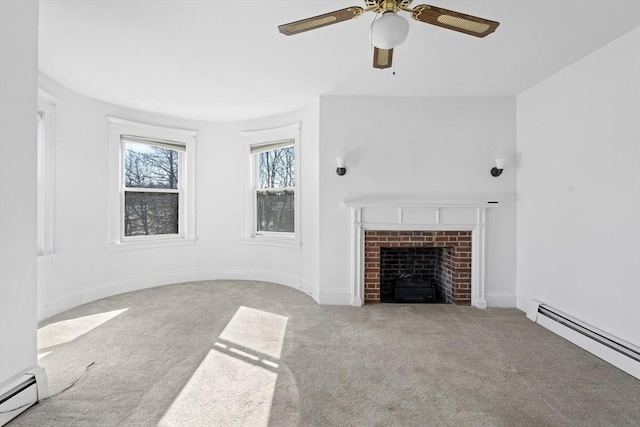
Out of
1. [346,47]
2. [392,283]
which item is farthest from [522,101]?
[392,283]

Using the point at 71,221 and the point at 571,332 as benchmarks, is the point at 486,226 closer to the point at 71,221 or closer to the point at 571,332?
the point at 571,332

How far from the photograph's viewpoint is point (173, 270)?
4789 mm

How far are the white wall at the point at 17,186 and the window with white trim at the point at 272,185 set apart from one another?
9.47 ft

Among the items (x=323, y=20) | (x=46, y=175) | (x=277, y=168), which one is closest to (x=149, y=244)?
(x=46, y=175)

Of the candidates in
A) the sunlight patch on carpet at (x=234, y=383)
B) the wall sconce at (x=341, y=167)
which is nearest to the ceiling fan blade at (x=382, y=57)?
the wall sconce at (x=341, y=167)

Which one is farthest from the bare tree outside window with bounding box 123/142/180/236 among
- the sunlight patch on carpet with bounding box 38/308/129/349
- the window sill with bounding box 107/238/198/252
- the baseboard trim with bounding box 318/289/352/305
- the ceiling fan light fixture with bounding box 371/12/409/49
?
the ceiling fan light fixture with bounding box 371/12/409/49

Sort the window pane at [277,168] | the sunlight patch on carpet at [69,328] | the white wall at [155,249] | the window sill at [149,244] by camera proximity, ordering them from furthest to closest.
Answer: the window pane at [277,168] → the window sill at [149,244] → the white wall at [155,249] → the sunlight patch on carpet at [69,328]

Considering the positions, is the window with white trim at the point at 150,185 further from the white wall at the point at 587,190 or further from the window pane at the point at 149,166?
the white wall at the point at 587,190

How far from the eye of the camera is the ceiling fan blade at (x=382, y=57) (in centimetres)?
211

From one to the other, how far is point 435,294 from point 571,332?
149 centimetres

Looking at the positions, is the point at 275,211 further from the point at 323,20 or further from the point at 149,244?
the point at 323,20

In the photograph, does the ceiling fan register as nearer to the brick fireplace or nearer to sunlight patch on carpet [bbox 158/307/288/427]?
sunlight patch on carpet [bbox 158/307/288/427]

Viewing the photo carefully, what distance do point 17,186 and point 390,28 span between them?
89.0 inches

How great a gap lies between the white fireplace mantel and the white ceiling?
128cm
